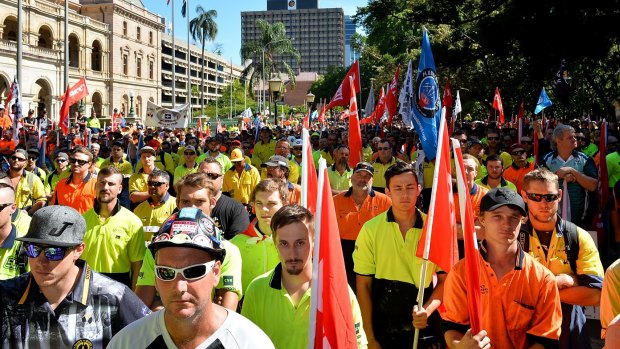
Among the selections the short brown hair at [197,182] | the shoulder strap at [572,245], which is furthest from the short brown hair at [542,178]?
the short brown hair at [197,182]

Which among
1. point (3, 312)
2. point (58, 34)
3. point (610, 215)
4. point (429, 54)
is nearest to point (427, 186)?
point (429, 54)

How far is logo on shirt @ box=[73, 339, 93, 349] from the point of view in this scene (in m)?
2.94

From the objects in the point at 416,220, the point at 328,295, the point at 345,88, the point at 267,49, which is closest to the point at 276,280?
the point at 328,295

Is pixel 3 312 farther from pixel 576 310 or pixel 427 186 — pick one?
pixel 427 186

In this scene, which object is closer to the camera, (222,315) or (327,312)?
(222,315)

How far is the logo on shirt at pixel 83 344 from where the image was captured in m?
2.94

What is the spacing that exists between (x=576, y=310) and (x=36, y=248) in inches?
124

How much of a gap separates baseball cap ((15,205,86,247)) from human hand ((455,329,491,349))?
199cm

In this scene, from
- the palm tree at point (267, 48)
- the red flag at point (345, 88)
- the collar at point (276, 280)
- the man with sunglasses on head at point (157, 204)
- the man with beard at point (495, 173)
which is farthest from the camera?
the palm tree at point (267, 48)

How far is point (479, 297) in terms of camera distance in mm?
3182

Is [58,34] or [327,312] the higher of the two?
[58,34]

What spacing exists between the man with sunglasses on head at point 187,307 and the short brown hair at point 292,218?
1016 millimetres

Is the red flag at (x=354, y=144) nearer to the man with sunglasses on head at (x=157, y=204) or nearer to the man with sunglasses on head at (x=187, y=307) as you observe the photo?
the man with sunglasses on head at (x=157, y=204)

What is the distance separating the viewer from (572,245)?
3.84 meters
